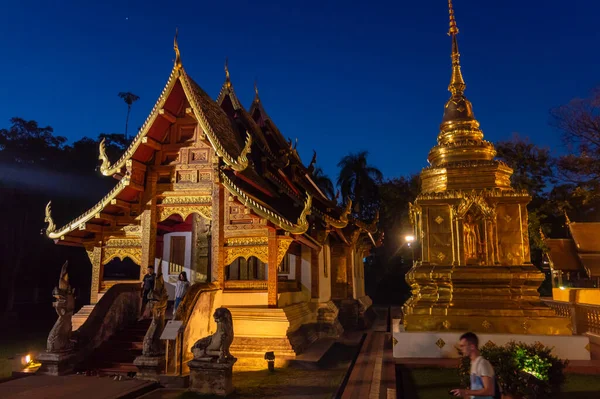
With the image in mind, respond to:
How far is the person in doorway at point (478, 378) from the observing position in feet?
12.3

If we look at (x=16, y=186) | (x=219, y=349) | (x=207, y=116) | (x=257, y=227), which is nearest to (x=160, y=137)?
(x=207, y=116)

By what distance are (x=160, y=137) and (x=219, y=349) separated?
6.00 metres

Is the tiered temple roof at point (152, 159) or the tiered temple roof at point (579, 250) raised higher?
the tiered temple roof at point (152, 159)

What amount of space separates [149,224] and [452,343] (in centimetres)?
747

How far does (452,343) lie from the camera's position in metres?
7.58

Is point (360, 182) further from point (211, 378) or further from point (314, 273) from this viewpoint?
point (211, 378)

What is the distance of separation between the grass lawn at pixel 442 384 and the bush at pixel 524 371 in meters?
0.37

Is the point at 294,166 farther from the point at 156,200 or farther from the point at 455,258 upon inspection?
the point at 455,258

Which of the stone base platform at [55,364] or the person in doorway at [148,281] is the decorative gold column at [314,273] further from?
the stone base platform at [55,364]

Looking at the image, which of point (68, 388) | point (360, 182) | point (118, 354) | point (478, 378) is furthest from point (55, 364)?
point (360, 182)

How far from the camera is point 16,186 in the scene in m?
22.2

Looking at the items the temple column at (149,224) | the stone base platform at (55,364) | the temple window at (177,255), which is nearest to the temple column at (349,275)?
the temple window at (177,255)

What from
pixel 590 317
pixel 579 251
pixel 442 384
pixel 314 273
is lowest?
pixel 442 384

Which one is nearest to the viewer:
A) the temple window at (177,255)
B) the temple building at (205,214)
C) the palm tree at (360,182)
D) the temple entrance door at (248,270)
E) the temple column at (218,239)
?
the temple building at (205,214)
